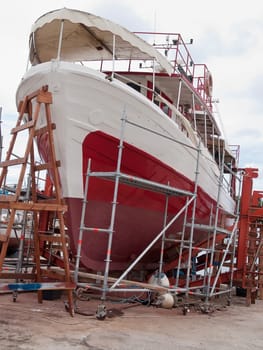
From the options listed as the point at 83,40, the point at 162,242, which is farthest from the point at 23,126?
the point at 162,242

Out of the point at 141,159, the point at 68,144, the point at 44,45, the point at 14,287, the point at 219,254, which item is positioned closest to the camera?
the point at 14,287

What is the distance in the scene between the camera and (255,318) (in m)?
7.80

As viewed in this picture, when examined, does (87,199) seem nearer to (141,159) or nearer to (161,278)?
(141,159)

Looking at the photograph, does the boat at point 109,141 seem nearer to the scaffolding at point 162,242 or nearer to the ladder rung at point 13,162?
the scaffolding at point 162,242

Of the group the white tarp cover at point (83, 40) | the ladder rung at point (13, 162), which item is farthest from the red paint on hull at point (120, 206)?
the white tarp cover at point (83, 40)

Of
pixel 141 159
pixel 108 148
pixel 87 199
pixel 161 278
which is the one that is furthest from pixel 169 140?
pixel 161 278

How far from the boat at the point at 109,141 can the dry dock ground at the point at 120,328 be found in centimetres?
97

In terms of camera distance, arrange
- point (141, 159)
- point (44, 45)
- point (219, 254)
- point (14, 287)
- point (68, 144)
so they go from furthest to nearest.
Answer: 1. point (219, 254)
2. point (44, 45)
3. point (141, 159)
4. point (68, 144)
5. point (14, 287)

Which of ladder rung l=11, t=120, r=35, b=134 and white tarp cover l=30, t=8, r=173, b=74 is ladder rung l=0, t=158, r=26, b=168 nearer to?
ladder rung l=11, t=120, r=35, b=134

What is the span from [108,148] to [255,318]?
Answer: 13.6 feet

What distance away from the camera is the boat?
691cm

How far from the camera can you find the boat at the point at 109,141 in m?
6.91

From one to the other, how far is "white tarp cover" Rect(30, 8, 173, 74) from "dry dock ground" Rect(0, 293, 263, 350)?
4.37 m

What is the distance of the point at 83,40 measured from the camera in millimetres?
8281
